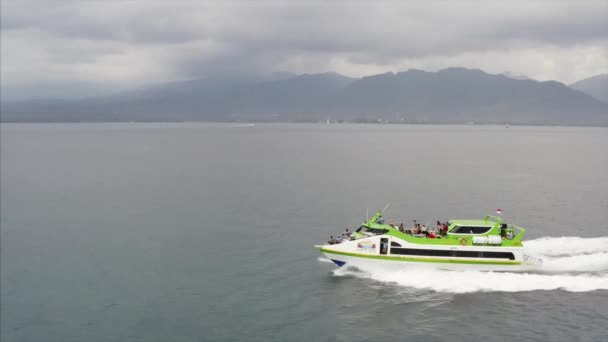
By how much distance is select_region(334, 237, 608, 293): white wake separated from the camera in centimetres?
3856

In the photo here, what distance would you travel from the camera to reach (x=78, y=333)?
109 ft

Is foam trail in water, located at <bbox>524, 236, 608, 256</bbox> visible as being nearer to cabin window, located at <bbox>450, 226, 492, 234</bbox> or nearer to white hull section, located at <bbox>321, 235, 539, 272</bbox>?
white hull section, located at <bbox>321, 235, 539, 272</bbox>

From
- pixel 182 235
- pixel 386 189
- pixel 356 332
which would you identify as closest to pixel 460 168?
pixel 386 189

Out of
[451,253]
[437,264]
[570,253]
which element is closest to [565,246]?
[570,253]

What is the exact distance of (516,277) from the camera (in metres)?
39.7

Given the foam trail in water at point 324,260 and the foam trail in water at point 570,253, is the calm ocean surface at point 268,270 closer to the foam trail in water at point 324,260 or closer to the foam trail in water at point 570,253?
the foam trail in water at point 570,253

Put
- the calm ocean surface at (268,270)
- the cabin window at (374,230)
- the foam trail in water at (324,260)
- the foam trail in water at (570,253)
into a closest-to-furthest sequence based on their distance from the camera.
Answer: the calm ocean surface at (268,270) < the foam trail in water at (570,253) < the cabin window at (374,230) < the foam trail in water at (324,260)

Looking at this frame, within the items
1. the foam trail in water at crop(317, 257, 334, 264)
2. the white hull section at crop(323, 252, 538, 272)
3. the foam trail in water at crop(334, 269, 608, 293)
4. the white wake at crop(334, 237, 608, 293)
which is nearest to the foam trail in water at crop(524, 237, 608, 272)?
the white wake at crop(334, 237, 608, 293)

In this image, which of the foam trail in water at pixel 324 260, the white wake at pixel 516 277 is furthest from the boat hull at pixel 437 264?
the foam trail in water at pixel 324 260

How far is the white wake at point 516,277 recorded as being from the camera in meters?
38.6

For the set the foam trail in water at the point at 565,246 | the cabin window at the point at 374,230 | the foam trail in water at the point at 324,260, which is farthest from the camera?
the foam trail in water at the point at 565,246

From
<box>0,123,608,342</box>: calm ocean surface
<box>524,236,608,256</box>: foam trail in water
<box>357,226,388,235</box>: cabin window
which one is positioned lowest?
<box>0,123,608,342</box>: calm ocean surface

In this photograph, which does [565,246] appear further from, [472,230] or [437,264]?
[437,264]

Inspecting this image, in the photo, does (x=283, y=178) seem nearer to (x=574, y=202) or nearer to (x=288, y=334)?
(x=574, y=202)
